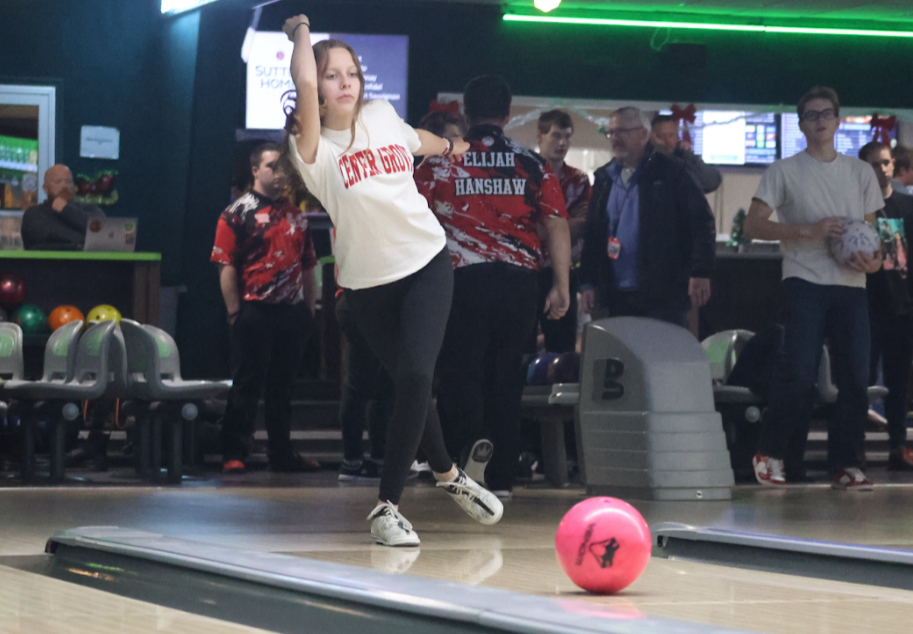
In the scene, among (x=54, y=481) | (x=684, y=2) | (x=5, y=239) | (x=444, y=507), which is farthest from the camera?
(x=684, y=2)

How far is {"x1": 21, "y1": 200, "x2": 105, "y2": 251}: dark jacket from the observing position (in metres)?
8.92

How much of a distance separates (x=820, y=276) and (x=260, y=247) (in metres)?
2.87

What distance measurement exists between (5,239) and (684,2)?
6.51m

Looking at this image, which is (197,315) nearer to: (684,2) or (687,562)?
(684,2)

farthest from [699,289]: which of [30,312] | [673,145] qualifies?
[30,312]

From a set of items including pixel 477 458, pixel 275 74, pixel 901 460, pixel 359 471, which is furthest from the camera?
pixel 275 74

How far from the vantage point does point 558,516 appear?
4.84m

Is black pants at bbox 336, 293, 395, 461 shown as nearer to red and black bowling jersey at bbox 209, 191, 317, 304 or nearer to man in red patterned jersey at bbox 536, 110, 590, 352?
red and black bowling jersey at bbox 209, 191, 317, 304

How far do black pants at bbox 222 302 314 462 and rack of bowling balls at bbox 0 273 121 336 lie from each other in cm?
168

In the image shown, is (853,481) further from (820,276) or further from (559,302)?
Result: (559,302)

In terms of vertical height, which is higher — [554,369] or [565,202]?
→ [565,202]

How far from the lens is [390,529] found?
12.3 ft

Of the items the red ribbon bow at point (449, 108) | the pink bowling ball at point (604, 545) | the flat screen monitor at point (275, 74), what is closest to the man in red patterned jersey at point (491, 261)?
the red ribbon bow at point (449, 108)

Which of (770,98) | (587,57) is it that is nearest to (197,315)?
(587,57)
